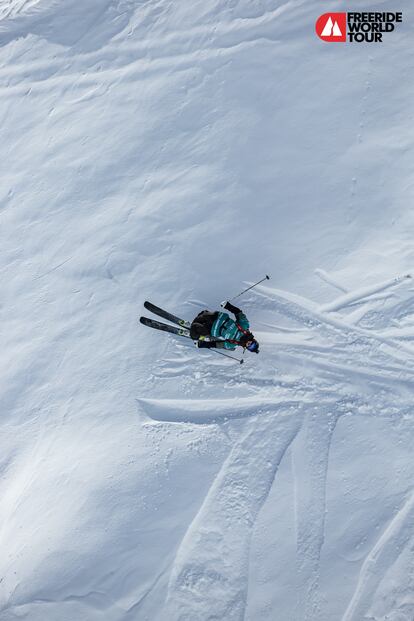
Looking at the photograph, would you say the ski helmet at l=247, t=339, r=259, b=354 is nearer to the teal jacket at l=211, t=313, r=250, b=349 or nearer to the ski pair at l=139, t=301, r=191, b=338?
the teal jacket at l=211, t=313, r=250, b=349

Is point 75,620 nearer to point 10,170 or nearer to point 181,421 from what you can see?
point 181,421

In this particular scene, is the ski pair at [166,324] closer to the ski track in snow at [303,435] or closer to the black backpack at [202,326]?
the black backpack at [202,326]

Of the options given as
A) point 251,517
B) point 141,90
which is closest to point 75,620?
point 251,517

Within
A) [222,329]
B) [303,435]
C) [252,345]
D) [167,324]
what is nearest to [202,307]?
[167,324]

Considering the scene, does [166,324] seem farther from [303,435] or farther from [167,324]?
[303,435]

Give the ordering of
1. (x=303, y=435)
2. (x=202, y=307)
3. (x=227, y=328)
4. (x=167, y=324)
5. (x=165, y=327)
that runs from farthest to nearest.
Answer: (x=202, y=307) < (x=167, y=324) < (x=165, y=327) < (x=303, y=435) < (x=227, y=328)

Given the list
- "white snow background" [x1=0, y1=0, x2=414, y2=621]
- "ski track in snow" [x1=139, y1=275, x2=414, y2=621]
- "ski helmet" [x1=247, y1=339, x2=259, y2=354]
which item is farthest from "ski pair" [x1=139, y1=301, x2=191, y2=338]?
"ski track in snow" [x1=139, y1=275, x2=414, y2=621]
